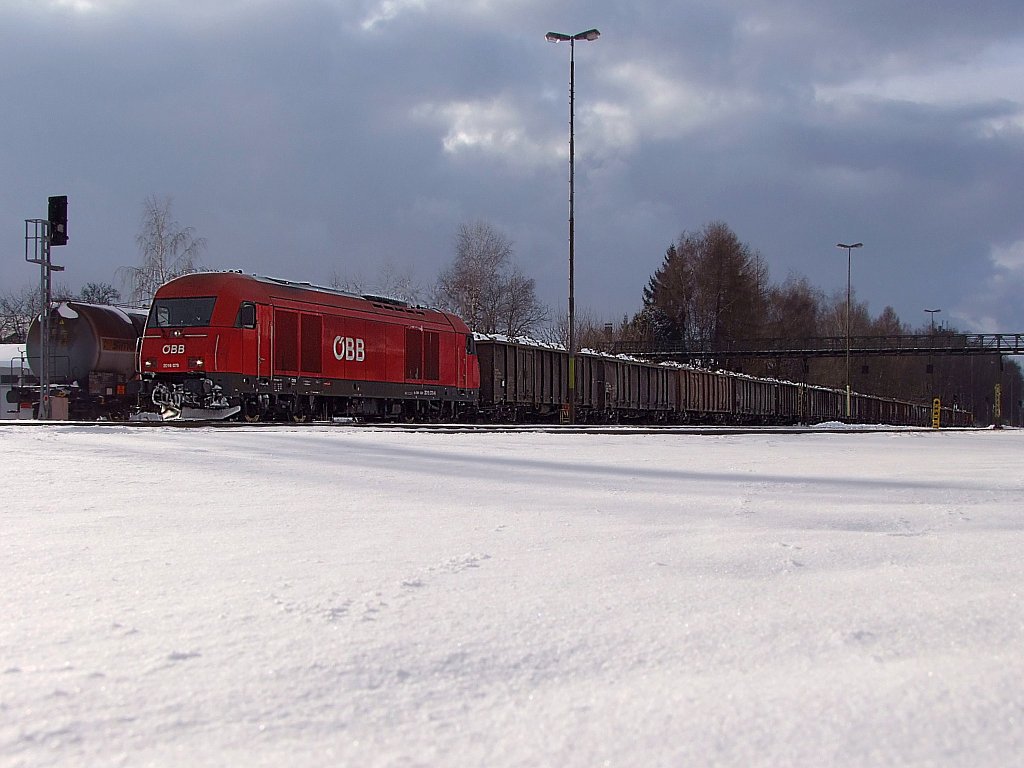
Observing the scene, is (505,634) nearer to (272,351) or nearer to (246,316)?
(246,316)

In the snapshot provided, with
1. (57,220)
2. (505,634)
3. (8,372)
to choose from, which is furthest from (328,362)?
(8,372)

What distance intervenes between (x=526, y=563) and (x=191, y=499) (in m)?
2.83

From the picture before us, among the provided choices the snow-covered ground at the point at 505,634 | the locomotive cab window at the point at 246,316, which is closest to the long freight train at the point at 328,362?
the locomotive cab window at the point at 246,316

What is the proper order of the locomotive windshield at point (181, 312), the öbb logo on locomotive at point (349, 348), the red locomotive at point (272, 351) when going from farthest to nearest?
1. the öbb logo on locomotive at point (349, 348)
2. the locomotive windshield at point (181, 312)
3. the red locomotive at point (272, 351)

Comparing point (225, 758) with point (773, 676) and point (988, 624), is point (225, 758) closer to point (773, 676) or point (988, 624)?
point (773, 676)

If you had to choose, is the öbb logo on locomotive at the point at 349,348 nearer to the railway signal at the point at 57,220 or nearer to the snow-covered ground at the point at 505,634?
the railway signal at the point at 57,220

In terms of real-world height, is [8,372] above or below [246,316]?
below

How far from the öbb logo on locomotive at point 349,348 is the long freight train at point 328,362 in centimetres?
3

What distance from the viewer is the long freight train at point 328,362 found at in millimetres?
20047

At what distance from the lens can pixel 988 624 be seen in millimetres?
2518

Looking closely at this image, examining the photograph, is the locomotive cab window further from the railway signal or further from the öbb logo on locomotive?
the railway signal

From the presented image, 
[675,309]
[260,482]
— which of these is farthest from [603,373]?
[675,309]

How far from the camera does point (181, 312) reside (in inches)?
810

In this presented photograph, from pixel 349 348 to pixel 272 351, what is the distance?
2.49m
